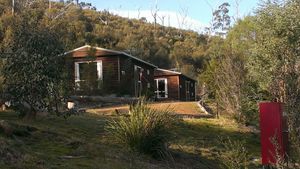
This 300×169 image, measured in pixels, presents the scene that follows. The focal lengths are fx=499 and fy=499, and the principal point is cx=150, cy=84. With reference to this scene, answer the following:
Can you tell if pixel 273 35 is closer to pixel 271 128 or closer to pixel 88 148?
pixel 271 128

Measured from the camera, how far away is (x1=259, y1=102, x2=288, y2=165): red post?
35.3 ft

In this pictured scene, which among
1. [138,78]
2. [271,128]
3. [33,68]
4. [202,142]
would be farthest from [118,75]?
[271,128]

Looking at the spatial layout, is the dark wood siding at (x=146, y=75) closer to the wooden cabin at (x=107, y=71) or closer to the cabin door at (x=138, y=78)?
the cabin door at (x=138, y=78)

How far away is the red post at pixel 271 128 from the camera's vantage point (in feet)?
35.3

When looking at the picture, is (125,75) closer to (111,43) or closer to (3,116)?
(3,116)

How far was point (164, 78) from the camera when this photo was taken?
4703 cm

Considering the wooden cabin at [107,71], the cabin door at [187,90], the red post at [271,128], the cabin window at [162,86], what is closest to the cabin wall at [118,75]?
the wooden cabin at [107,71]

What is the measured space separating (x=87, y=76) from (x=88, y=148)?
21957 mm

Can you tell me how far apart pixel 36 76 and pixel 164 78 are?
35113 millimetres

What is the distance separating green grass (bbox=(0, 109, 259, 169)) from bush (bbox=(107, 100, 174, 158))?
8.5 inches

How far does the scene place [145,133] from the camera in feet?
33.6

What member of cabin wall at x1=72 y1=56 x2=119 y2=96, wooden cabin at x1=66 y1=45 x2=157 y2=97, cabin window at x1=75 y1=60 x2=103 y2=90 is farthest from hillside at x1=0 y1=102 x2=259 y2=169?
cabin wall at x1=72 y1=56 x2=119 y2=96

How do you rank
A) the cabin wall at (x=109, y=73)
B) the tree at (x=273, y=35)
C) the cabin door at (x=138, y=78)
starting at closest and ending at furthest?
1. the tree at (x=273, y=35)
2. the cabin wall at (x=109, y=73)
3. the cabin door at (x=138, y=78)

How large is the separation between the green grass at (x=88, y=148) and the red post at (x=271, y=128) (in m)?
1.21
